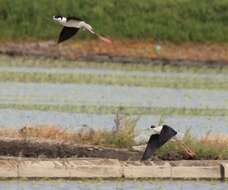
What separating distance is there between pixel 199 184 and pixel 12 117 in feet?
27.4

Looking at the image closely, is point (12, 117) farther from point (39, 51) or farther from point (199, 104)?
point (39, 51)

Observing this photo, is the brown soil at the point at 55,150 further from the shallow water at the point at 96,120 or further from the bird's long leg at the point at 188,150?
the shallow water at the point at 96,120

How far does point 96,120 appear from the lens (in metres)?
26.3

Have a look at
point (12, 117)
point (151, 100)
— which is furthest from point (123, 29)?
point (12, 117)

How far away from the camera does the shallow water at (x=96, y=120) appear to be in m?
24.7

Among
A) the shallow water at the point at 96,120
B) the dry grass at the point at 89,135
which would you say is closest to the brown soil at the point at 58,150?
the dry grass at the point at 89,135

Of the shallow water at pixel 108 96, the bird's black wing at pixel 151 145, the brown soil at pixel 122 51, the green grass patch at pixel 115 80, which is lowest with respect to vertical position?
the brown soil at pixel 122 51

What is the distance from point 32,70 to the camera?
3894 centimetres

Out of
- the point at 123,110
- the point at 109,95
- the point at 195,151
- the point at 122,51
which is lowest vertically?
the point at 122,51

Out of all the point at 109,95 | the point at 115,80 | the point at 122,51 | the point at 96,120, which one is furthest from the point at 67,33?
the point at 122,51

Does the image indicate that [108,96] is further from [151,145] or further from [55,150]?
[151,145]

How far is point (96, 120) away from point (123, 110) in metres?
2.04

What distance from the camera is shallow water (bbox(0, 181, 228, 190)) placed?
1716 cm

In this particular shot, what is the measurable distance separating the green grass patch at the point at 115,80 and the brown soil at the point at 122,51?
795 centimetres
